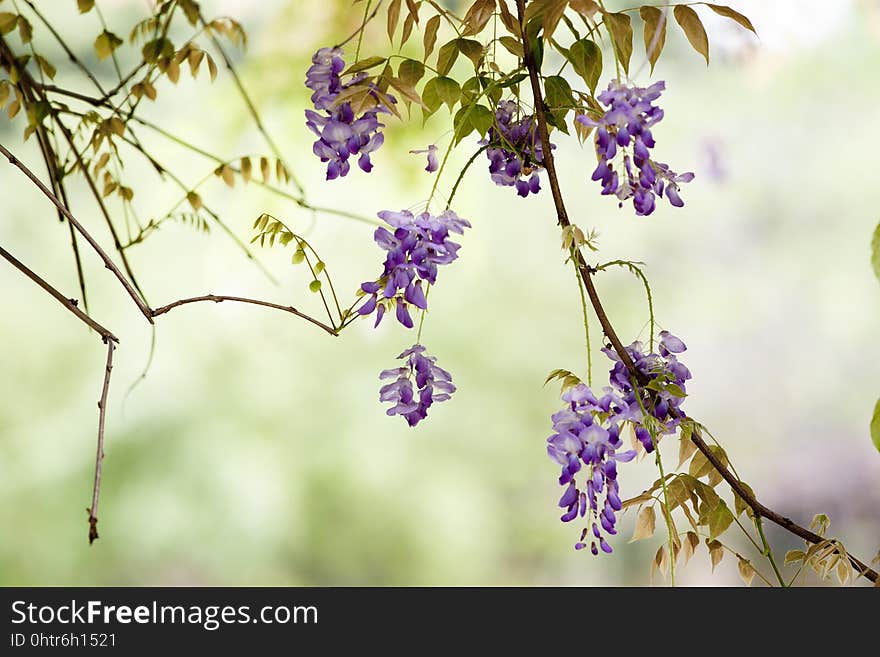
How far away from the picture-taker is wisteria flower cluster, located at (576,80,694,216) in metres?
0.47

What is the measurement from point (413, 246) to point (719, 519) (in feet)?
0.93

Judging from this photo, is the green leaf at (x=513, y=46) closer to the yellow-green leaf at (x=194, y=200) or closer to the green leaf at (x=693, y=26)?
Answer: the green leaf at (x=693, y=26)

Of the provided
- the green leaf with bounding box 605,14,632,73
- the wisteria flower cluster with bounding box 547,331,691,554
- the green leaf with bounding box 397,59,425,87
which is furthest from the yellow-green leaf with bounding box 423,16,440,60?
the wisteria flower cluster with bounding box 547,331,691,554

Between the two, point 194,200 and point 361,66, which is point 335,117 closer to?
point 361,66

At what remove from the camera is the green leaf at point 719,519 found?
59 cm

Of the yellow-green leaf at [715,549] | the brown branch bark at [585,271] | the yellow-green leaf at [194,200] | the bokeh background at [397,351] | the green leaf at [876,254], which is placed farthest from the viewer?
the bokeh background at [397,351]

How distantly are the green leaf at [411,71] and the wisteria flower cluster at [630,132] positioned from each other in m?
0.12

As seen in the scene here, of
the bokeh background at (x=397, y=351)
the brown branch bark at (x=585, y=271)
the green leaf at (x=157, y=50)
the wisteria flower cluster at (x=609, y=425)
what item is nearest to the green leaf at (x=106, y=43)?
the green leaf at (x=157, y=50)

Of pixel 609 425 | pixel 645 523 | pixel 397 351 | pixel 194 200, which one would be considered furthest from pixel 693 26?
pixel 397 351

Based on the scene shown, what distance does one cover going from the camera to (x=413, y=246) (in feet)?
1.62

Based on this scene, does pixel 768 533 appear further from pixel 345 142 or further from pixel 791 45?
pixel 345 142

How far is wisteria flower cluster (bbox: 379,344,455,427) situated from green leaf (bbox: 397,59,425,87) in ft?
0.55
